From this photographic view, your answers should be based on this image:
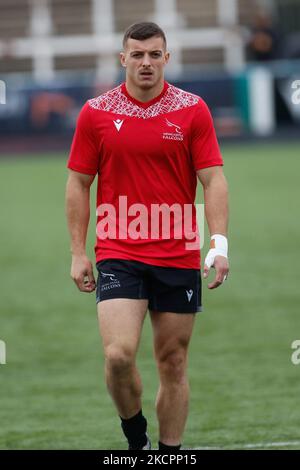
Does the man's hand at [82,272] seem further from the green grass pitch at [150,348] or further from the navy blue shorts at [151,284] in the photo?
the green grass pitch at [150,348]

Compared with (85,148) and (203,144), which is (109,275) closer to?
(85,148)

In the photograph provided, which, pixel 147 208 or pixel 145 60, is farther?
pixel 147 208

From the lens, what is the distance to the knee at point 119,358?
675cm

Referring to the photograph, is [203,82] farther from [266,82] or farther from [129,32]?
[129,32]

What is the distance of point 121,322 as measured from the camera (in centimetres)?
682

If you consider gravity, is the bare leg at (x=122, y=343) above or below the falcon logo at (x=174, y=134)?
below

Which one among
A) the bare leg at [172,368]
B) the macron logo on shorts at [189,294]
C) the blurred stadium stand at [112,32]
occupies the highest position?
the macron logo on shorts at [189,294]

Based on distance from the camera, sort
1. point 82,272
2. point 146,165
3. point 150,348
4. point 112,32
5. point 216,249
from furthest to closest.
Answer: point 112,32 → point 150,348 → point 82,272 → point 146,165 → point 216,249

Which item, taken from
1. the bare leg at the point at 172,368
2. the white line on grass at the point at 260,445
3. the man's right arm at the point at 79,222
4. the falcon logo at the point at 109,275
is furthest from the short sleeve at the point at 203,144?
the white line on grass at the point at 260,445

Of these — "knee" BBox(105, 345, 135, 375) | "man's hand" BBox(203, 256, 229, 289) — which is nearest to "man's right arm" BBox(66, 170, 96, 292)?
"knee" BBox(105, 345, 135, 375)

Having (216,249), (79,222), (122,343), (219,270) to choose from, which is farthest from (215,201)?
(122,343)

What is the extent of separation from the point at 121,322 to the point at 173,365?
46 cm
